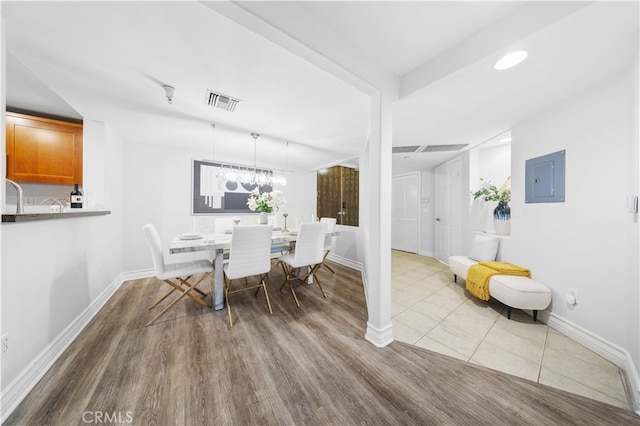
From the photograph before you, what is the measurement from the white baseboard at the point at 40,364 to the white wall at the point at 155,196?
49.4 inches

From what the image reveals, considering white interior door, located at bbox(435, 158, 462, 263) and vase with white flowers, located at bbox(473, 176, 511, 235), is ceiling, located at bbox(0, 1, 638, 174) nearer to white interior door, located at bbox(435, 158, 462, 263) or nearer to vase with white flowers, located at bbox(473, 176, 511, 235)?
vase with white flowers, located at bbox(473, 176, 511, 235)

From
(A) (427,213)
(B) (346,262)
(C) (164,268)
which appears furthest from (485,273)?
(C) (164,268)

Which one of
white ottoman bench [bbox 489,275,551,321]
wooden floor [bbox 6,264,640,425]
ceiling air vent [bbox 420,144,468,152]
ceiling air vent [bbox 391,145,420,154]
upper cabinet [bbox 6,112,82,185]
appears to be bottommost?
wooden floor [bbox 6,264,640,425]

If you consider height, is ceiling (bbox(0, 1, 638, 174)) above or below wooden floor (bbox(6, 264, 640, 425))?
above

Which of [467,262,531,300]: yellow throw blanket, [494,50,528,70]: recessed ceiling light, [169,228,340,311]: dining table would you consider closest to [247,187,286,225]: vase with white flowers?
[169,228,340,311]: dining table

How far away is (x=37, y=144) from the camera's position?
228 cm

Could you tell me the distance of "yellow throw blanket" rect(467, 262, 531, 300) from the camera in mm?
2258

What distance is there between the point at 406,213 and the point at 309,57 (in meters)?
4.81

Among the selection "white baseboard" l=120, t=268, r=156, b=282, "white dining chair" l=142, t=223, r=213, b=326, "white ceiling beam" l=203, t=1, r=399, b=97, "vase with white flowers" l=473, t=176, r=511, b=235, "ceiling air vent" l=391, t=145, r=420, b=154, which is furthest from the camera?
"ceiling air vent" l=391, t=145, r=420, b=154

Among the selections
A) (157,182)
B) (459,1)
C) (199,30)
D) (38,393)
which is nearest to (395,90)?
(459,1)

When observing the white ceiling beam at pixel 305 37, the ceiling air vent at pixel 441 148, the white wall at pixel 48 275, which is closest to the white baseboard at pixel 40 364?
the white wall at pixel 48 275

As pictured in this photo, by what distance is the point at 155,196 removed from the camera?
3336mm

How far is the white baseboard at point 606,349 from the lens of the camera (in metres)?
1.22

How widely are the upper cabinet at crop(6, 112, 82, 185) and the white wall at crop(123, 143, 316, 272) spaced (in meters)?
0.68
